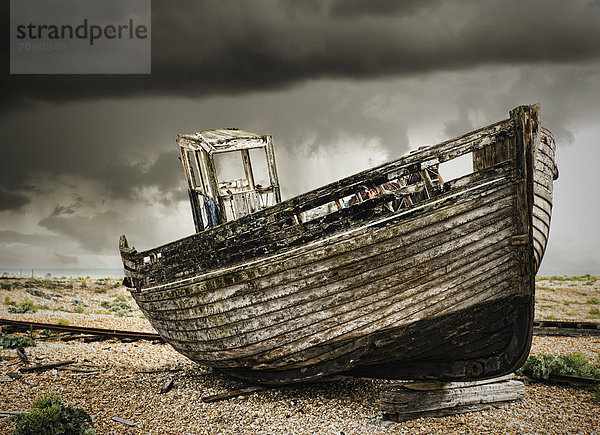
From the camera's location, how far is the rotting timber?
529cm

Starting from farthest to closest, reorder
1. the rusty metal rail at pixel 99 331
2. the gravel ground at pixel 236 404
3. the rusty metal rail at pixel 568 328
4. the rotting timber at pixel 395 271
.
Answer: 1. the rusty metal rail at pixel 99 331
2. the rusty metal rail at pixel 568 328
3. the gravel ground at pixel 236 404
4. the rotting timber at pixel 395 271

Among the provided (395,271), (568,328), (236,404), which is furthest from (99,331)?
(568,328)

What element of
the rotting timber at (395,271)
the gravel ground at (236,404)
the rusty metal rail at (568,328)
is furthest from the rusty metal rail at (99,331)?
the rusty metal rail at (568,328)

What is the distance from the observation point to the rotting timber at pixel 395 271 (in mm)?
5293

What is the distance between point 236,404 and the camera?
6.89 meters

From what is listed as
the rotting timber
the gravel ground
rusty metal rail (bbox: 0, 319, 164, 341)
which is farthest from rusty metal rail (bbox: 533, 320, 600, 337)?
rusty metal rail (bbox: 0, 319, 164, 341)

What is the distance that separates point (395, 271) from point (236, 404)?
322cm

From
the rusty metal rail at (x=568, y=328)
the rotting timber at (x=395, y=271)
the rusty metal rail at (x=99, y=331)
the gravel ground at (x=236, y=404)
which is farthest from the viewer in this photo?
the rusty metal rail at (x=99, y=331)

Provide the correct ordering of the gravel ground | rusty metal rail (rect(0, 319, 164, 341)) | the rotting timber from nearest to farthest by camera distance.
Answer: the rotting timber < the gravel ground < rusty metal rail (rect(0, 319, 164, 341))

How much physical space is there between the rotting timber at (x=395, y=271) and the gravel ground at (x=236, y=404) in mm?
597

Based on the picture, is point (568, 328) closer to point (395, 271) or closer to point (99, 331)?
point (395, 271)

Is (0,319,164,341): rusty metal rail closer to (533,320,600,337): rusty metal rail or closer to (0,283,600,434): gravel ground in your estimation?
(0,283,600,434): gravel ground

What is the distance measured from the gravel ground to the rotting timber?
0.60 meters

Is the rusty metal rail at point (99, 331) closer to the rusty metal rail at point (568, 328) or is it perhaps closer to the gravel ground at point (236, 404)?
the gravel ground at point (236, 404)
